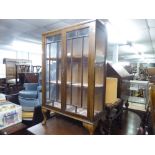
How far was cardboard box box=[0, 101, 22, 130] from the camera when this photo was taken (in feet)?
7.63

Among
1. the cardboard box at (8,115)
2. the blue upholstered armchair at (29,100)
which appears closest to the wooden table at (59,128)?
the cardboard box at (8,115)

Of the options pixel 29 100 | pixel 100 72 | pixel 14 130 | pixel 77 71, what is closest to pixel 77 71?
pixel 77 71

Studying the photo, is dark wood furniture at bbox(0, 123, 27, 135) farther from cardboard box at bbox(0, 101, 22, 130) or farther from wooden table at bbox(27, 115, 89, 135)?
wooden table at bbox(27, 115, 89, 135)

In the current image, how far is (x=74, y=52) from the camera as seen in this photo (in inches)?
65.8

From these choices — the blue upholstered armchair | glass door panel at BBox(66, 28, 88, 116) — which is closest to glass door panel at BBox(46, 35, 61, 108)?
glass door panel at BBox(66, 28, 88, 116)

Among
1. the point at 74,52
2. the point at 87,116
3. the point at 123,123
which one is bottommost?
the point at 123,123

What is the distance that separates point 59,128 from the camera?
70.6 inches

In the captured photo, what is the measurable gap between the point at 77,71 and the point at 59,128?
0.74 meters

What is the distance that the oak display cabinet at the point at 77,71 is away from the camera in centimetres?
145
